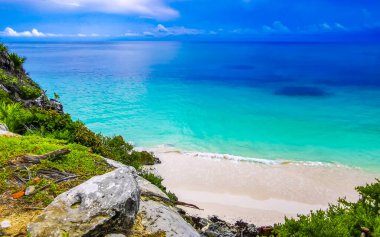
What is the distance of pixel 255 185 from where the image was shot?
723 inches

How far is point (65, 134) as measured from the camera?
12.0 meters

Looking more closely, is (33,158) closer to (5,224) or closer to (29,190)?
(29,190)

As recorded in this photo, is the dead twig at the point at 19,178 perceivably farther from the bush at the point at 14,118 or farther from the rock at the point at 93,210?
the bush at the point at 14,118

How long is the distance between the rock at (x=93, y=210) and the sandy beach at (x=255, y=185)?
8949mm

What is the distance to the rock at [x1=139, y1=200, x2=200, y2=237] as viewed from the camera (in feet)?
20.7

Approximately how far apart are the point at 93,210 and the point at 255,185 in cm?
1394

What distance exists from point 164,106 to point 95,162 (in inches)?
1380

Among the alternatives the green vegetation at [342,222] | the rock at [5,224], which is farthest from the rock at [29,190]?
the green vegetation at [342,222]

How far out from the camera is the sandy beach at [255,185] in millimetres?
15695

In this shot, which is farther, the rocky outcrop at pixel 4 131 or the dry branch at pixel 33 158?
the rocky outcrop at pixel 4 131

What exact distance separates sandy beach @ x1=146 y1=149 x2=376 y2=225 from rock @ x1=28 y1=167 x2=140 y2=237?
895 centimetres

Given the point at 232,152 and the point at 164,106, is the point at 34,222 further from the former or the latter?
the point at 164,106

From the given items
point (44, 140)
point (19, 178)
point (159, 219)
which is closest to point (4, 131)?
point (44, 140)

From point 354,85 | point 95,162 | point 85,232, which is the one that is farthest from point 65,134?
point 354,85
